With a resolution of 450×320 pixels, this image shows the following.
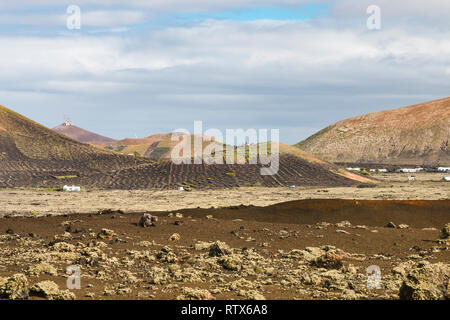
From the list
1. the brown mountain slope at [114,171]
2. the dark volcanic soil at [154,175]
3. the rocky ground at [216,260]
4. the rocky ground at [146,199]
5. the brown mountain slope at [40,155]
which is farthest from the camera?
the brown mountain slope at [40,155]

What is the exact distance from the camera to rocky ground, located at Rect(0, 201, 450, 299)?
15070mm

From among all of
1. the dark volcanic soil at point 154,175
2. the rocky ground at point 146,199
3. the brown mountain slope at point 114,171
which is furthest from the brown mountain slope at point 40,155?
the rocky ground at point 146,199

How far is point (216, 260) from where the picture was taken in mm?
20047

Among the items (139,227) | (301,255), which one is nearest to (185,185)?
(139,227)

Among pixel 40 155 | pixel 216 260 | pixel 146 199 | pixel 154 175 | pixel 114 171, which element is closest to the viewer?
pixel 216 260

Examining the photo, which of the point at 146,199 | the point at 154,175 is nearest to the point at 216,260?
the point at 146,199

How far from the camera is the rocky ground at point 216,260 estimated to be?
15070mm

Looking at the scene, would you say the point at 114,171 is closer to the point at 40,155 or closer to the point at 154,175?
the point at 154,175

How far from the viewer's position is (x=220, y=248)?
21.0m

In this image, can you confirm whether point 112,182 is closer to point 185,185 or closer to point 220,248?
point 185,185

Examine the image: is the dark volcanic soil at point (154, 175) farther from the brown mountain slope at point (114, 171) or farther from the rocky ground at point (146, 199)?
the rocky ground at point (146, 199)

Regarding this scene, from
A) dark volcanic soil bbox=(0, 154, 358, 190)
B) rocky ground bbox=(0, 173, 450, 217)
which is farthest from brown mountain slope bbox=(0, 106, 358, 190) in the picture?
rocky ground bbox=(0, 173, 450, 217)
